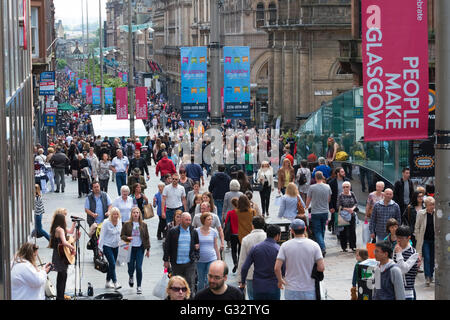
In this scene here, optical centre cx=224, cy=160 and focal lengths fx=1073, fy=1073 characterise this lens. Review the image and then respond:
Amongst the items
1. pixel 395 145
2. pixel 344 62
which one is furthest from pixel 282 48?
pixel 395 145

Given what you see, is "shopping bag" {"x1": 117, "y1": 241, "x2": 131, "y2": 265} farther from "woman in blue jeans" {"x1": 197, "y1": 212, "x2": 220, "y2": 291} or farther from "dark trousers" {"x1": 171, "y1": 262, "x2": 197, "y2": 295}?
"dark trousers" {"x1": 171, "y1": 262, "x2": 197, "y2": 295}

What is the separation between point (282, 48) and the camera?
58.9m

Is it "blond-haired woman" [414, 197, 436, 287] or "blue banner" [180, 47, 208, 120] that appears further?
"blue banner" [180, 47, 208, 120]

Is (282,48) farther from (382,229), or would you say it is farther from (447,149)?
(447,149)

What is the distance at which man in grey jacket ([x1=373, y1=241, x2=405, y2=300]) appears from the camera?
1067 cm

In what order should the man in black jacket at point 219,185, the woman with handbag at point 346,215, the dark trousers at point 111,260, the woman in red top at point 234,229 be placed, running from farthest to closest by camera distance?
the man in black jacket at point 219,185, the woman with handbag at point 346,215, the woman in red top at point 234,229, the dark trousers at point 111,260

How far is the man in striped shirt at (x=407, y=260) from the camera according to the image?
1203 centimetres

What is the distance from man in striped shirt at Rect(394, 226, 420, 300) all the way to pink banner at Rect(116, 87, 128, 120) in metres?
34.2

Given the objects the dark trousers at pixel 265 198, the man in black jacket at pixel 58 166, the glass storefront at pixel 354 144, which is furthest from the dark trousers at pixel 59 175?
the dark trousers at pixel 265 198

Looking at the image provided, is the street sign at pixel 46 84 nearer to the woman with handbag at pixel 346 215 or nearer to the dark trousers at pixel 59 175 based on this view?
the dark trousers at pixel 59 175

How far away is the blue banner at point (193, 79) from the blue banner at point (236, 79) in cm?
110

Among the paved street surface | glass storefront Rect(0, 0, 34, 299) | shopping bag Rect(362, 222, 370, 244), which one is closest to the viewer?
glass storefront Rect(0, 0, 34, 299)

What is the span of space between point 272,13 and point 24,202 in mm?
62091

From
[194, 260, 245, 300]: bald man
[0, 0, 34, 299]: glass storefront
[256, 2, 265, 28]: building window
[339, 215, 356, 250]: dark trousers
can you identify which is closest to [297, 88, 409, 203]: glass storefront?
[339, 215, 356, 250]: dark trousers
